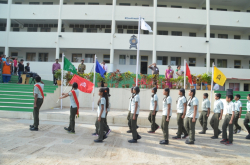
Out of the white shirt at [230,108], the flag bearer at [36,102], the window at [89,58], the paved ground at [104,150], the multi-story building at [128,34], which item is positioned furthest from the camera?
the window at [89,58]

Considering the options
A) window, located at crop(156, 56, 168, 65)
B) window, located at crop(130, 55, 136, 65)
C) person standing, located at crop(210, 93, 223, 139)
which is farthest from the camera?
window, located at crop(156, 56, 168, 65)

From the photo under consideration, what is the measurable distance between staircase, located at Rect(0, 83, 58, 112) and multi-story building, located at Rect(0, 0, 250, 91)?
691cm

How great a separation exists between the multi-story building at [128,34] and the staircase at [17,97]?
691 centimetres

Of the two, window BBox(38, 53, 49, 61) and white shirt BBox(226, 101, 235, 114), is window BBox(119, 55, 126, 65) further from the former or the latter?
white shirt BBox(226, 101, 235, 114)

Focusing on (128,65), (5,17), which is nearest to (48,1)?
(5,17)

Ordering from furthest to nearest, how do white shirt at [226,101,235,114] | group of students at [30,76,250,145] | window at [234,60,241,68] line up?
window at [234,60,241,68] → white shirt at [226,101,235,114] → group of students at [30,76,250,145]

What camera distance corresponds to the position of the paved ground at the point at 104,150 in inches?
172

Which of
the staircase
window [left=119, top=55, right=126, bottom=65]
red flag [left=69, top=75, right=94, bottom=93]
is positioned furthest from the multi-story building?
red flag [left=69, top=75, right=94, bottom=93]

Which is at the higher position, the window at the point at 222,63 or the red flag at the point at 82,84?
the window at the point at 222,63

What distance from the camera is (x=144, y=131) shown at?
7.53m

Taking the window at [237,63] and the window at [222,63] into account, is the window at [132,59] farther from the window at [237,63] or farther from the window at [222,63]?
the window at [237,63]

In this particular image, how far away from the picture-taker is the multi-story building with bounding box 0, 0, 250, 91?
18547mm

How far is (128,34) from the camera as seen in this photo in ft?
60.6

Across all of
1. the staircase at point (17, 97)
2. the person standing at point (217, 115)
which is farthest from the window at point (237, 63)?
the staircase at point (17, 97)
